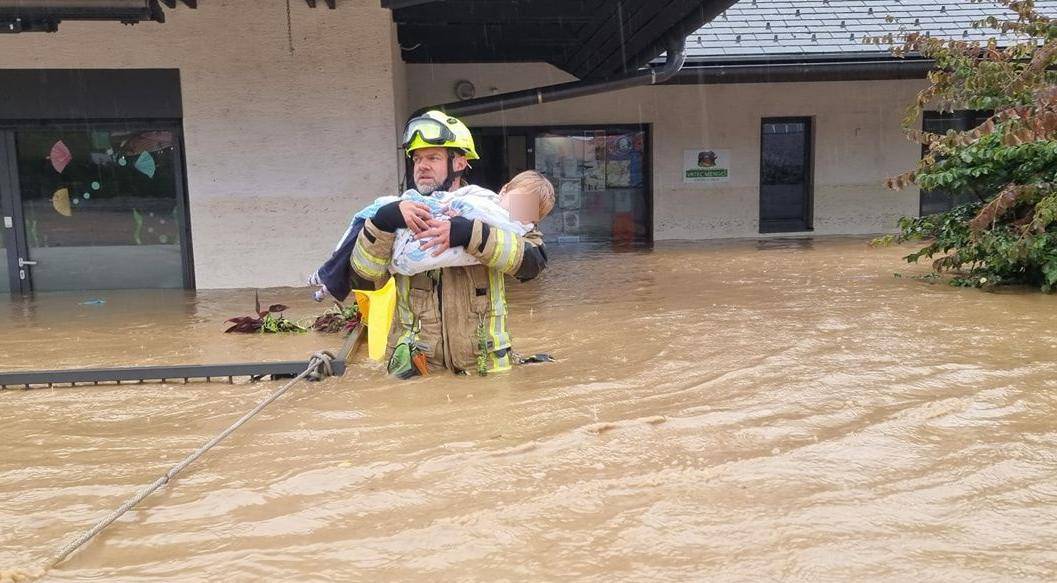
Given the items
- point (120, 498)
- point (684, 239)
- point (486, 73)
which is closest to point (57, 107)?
point (486, 73)

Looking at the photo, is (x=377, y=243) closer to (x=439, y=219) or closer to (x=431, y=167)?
(x=439, y=219)

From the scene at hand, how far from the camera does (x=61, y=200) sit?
966 centimetres

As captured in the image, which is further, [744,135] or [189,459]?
[744,135]

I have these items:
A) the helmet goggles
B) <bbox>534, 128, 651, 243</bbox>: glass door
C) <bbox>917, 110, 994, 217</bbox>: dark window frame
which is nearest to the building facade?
<bbox>534, 128, 651, 243</bbox>: glass door

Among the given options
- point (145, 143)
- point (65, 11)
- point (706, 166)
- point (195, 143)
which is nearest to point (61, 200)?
point (145, 143)

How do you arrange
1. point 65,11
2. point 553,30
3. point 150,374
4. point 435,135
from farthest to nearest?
point 553,30 → point 65,11 → point 150,374 → point 435,135

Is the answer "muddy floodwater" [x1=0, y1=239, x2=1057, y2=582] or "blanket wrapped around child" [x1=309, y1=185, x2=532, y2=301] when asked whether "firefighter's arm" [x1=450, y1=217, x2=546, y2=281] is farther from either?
"muddy floodwater" [x1=0, y1=239, x2=1057, y2=582]

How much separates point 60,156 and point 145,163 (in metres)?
0.94

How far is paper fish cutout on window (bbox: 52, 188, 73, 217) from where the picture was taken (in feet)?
31.7

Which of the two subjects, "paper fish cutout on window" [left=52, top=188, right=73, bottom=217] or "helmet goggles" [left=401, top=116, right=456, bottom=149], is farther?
"paper fish cutout on window" [left=52, top=188, right=73, bottom=217]

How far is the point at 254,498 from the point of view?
300 cm

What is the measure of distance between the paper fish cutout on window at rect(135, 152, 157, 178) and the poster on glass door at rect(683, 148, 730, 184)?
8318 mm

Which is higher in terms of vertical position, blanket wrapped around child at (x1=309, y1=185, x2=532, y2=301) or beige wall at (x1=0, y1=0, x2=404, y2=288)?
beige wall at (x1=0, y1=0, x2=404, y2=288)

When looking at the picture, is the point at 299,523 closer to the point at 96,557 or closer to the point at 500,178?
the point at 96,557
